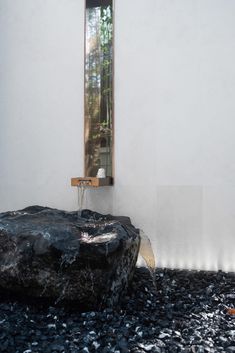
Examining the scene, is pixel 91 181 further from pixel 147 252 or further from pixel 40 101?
pixel 40 101

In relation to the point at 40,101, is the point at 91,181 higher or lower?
lower

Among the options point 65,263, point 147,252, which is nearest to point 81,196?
point 147,252

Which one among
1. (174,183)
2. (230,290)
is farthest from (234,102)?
(230,290)

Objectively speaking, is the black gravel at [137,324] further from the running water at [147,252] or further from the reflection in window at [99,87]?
the reflection in window at [99,87]

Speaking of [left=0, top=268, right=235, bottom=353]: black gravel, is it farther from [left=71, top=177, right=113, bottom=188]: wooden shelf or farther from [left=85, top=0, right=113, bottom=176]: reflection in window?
[left=85, top=0, right=113, bottom=176]: reflection in window

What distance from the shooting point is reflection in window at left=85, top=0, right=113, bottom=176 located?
3.87m

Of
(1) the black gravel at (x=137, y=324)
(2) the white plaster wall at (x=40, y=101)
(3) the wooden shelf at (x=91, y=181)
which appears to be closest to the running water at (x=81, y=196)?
(2) the white plaster wall at (x=40, y=101)

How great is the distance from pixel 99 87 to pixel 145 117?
1.93 feet

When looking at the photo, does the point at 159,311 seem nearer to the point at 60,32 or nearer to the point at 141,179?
the point at 141,179

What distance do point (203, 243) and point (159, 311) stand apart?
110 cm

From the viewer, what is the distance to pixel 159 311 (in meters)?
2.73

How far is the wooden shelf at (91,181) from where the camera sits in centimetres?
365

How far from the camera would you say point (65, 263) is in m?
2.57

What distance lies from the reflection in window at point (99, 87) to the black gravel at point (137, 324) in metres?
1.35
